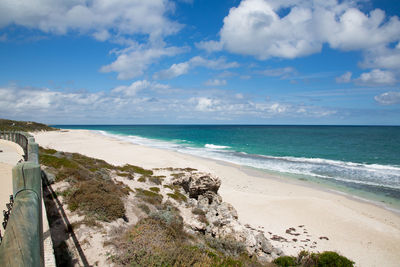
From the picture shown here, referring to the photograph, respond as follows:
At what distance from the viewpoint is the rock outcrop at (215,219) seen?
36.3ft

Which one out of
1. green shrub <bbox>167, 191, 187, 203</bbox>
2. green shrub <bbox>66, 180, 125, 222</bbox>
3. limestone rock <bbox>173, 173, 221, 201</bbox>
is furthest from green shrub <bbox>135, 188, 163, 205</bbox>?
limestone rock <bbox>173, 173, 221, 201</bbox>

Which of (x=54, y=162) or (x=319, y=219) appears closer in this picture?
(x=54, y=162)

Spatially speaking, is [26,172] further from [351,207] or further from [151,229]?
[351,207]

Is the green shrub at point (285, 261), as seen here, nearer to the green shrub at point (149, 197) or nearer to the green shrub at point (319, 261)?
the green shrub at point (319, 261)

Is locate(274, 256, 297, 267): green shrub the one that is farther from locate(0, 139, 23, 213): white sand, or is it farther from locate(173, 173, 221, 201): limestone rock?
locate(0, 139, 23, 213): white sand

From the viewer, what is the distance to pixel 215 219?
41.5 feet

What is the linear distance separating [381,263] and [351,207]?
782 cm

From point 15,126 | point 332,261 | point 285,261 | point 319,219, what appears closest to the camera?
point 332,261

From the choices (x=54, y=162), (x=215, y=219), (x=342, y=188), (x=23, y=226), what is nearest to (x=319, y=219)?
(x=215, y=219)

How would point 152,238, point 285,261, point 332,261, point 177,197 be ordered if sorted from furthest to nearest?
point 177,197
point 285,261
point 332,261
point 152,238

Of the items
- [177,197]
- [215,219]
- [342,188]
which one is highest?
[177,197]

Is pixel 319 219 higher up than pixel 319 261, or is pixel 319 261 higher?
pixel 319 261

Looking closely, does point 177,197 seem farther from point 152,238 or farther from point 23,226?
point 23,226

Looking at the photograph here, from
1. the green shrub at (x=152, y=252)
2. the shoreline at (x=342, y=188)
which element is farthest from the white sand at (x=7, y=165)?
the shoreline at (x=342, y=188)
